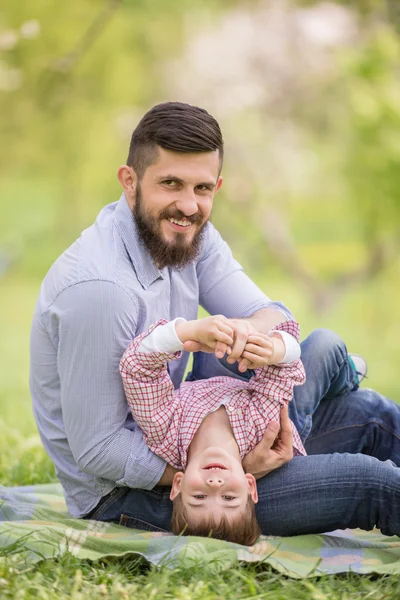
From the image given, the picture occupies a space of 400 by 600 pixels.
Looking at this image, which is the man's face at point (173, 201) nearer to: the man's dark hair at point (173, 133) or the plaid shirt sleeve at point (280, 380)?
the man's dark hair at point (173, 133)

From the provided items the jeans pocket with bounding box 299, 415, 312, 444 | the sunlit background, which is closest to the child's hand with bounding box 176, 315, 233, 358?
the jeans pocket with bounding box 299, 415, 312, 444

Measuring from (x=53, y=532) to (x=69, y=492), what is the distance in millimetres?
335

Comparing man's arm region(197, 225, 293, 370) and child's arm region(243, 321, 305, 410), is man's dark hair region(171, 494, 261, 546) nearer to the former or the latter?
child's arm region(243, 321, 305, 410)

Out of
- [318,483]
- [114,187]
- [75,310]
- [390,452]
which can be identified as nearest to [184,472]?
[318,483]

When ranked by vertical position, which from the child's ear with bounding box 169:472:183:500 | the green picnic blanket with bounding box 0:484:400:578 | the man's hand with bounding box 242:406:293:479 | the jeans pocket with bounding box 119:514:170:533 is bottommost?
the green picnic blanket with bounding box 0:484:400:578

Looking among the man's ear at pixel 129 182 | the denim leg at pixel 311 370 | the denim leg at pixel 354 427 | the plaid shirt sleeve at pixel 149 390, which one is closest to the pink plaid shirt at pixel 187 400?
the plaid shirt sleeve at pixel 149 390

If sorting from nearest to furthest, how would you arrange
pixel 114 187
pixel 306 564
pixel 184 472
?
pixel 306 564 < pixel 184 472 < pixel 114 187

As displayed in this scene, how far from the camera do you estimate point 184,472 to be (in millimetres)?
2932

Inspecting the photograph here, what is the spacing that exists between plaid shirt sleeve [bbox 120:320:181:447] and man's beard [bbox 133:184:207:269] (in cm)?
34

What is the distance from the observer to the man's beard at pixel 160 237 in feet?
10.2

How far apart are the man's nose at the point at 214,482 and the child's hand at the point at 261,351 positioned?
373mm

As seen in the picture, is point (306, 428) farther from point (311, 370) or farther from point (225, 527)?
point (225, 527)

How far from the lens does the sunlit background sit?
11.3 metres

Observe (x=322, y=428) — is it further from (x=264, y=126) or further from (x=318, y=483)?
(x=264, y=126)
